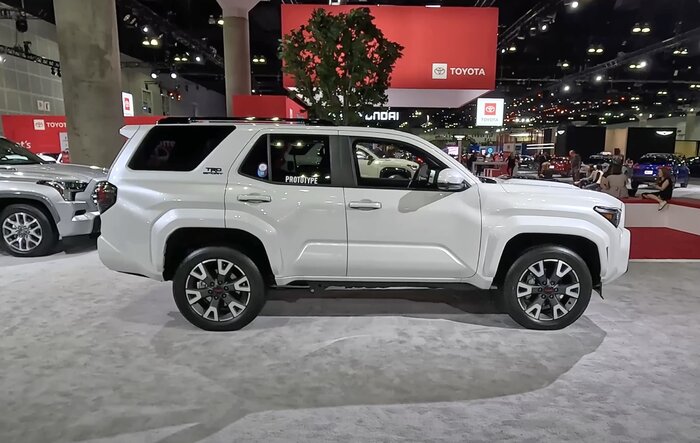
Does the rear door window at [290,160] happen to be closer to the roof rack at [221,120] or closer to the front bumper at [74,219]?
the roof rack at [221,120]

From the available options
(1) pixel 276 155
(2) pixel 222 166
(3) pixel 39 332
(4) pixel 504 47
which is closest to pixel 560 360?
(1) pixel 276 155

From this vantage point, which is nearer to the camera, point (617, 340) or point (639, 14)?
point (617, 340)

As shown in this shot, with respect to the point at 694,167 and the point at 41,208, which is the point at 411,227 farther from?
the point at 694,167

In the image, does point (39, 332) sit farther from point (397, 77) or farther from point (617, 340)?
point (397, 77)

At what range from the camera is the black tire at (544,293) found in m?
4.20

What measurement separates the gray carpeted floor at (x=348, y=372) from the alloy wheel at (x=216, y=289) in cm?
23

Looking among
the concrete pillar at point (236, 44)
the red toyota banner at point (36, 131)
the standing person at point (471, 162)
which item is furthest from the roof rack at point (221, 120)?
the standing person at point (471, 162)

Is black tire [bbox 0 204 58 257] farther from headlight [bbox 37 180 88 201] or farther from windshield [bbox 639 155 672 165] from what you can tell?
windshield [bbox 639 155 672 165]

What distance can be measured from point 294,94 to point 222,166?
5.85 metres

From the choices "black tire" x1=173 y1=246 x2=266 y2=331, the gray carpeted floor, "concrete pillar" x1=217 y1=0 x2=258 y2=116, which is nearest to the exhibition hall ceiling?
"concrete pillar" x1=217 y1=0 x2=258 y2=116

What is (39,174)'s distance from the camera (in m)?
7.12

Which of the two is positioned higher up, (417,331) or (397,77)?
(397,77)

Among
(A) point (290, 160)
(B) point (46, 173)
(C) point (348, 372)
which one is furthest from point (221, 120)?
(B) point (46, 173)

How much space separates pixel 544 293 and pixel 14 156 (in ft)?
27.5
